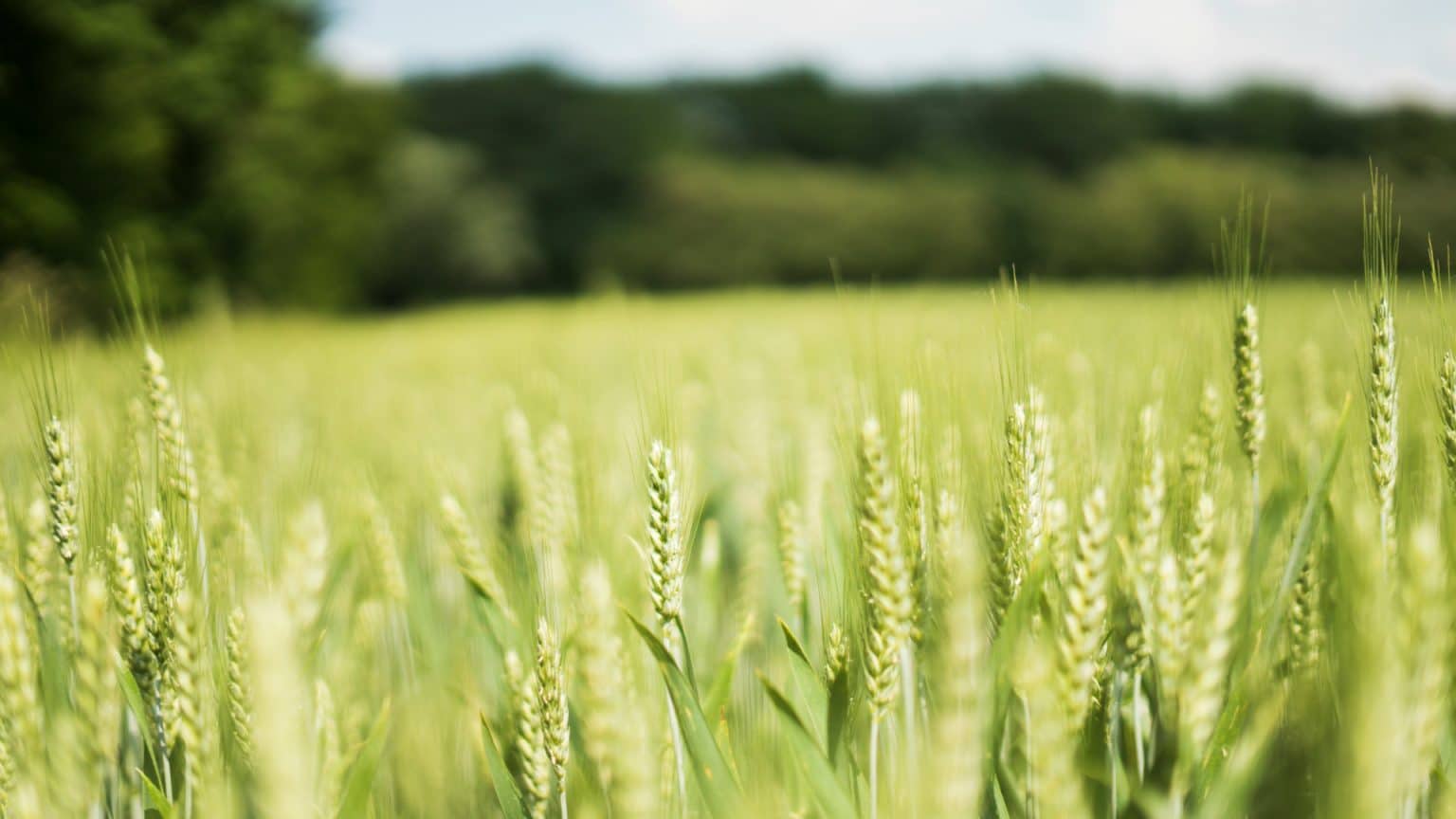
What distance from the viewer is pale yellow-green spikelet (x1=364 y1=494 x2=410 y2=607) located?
→ 1471mm

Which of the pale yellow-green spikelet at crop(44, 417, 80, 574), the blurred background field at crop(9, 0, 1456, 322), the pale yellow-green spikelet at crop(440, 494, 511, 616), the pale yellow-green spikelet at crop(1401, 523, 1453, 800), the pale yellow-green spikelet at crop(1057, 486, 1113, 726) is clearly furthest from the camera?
the blurred background field at crop(9, 0, 1456, 322)

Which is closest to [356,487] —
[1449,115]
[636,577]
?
[636,577]

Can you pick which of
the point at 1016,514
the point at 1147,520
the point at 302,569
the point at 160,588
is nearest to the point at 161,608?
the point at 160,588

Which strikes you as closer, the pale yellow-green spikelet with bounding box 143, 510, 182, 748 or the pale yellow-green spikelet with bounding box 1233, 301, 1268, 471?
the pale yellow-green spikelet with bounding box 143, 510, 182, 748

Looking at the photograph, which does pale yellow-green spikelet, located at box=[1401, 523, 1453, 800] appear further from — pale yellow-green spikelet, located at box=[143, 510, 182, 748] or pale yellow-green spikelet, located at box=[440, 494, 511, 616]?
pale yellow-green spikelet, located at box=[143, 510, 182, 748]

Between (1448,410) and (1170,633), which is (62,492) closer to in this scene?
(1170,633)

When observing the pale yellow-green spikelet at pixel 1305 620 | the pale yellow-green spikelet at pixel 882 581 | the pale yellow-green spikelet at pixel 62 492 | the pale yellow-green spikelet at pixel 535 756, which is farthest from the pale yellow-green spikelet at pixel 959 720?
the pale yellow-green spikelet at pixel 62 492

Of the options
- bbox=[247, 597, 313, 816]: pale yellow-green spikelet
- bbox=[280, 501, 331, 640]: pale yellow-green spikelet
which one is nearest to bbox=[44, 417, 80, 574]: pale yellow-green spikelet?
bbox=[280, 501, 331, 640]: pale yellow-green spikelet

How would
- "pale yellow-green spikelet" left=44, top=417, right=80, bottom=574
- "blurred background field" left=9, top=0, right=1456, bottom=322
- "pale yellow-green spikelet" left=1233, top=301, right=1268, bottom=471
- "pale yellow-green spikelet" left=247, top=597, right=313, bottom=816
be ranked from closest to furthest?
"pale yellow-green spikelet" left=247, top=597, right=313, bottom=816
"pale yellow-green spikelet" left=44, top=417, right=80, bottom=574
"pale yellow-green spikelet" left=1233, top=301, right=1268, bottom=471
"blurred background field" left=9, top=0, right=1456, bottom=322

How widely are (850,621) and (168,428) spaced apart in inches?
36.4

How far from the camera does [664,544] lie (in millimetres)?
876

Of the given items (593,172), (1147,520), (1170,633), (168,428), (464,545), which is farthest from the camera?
(593,172)

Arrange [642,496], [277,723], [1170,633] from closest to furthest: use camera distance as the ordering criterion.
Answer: [277,723]
[1170,633]
[642,496]

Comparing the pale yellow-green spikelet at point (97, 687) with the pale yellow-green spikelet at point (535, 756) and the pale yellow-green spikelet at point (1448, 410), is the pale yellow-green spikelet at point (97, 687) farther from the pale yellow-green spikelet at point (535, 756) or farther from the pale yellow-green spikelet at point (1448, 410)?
the pale yellow-green spikelet at point (1448, 410)
